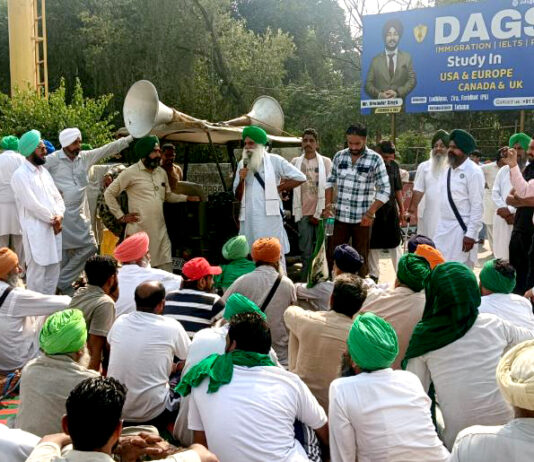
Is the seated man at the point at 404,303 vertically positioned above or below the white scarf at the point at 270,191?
below

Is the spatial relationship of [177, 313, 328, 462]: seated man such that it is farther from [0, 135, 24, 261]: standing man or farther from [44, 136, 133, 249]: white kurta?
[0, 135, 24, 261]: standing man

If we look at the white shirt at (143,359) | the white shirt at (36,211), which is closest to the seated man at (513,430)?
the white shirt at (143,359)

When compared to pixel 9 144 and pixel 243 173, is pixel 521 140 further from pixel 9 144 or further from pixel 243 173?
pixel 9 144

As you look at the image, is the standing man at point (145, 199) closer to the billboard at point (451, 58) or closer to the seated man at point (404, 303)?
the seated man at point (404, 303)

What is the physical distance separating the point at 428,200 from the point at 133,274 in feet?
11.2

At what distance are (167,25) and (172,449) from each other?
18.0 meters

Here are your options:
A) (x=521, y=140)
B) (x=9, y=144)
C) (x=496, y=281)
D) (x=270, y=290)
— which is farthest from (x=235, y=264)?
(x=521, y=140)

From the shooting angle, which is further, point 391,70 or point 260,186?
point 391,70

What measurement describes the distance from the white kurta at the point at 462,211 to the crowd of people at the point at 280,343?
14 mm

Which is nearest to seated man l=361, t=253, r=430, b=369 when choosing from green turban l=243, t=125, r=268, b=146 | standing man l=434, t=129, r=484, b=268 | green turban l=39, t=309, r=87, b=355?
green turban l=39, t=309, r=87, b=355

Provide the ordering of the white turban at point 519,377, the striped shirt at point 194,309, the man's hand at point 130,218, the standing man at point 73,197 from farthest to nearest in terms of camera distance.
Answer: the standing man at point 73,197 → the man's hand at point 130,218 → the striped shirt at point 194,309 → the white turban at point 519,377

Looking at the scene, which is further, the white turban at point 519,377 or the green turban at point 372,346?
the green turban at point 372,346

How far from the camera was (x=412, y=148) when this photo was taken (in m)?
19.8

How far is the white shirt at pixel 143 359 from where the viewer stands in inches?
144
